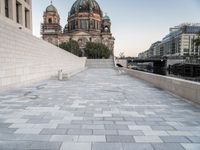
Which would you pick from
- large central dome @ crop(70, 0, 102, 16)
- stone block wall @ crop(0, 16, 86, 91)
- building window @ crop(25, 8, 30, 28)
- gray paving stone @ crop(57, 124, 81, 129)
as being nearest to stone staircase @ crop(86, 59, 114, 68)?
building window @ crop(25, 8, 30, 28)

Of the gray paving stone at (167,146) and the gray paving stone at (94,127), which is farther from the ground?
the gray paving stone at (94,127)

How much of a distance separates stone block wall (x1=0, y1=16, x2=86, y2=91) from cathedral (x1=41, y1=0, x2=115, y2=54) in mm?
75042

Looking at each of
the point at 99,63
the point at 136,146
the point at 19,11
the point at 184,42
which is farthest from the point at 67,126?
the point at 184,42

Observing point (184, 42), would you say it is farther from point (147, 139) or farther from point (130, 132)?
point (147, 139)

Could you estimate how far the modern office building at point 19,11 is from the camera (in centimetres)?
2544

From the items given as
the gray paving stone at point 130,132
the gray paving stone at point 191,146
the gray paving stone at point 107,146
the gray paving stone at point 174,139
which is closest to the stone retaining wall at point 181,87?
the gray paving stone at point 174,139

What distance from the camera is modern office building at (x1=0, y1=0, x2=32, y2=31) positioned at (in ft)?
83.5

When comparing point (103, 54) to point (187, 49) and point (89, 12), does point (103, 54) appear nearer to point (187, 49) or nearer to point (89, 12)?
point (89, 12)

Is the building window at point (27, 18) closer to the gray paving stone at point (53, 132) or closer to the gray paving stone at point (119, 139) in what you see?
the gray paving stone at point (53, 132)

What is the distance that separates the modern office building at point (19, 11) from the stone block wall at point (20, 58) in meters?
11.0

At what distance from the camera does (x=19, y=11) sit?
2875 centimetres

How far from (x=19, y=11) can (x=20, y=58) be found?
763 inches

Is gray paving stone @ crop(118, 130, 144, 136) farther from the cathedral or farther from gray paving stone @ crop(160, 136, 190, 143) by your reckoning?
the cathedral

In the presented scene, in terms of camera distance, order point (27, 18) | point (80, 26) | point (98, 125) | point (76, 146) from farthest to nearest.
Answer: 1. point (80, 26)
2. point (27, 18)
3. point (98, 125)
4. point (76, 146)
